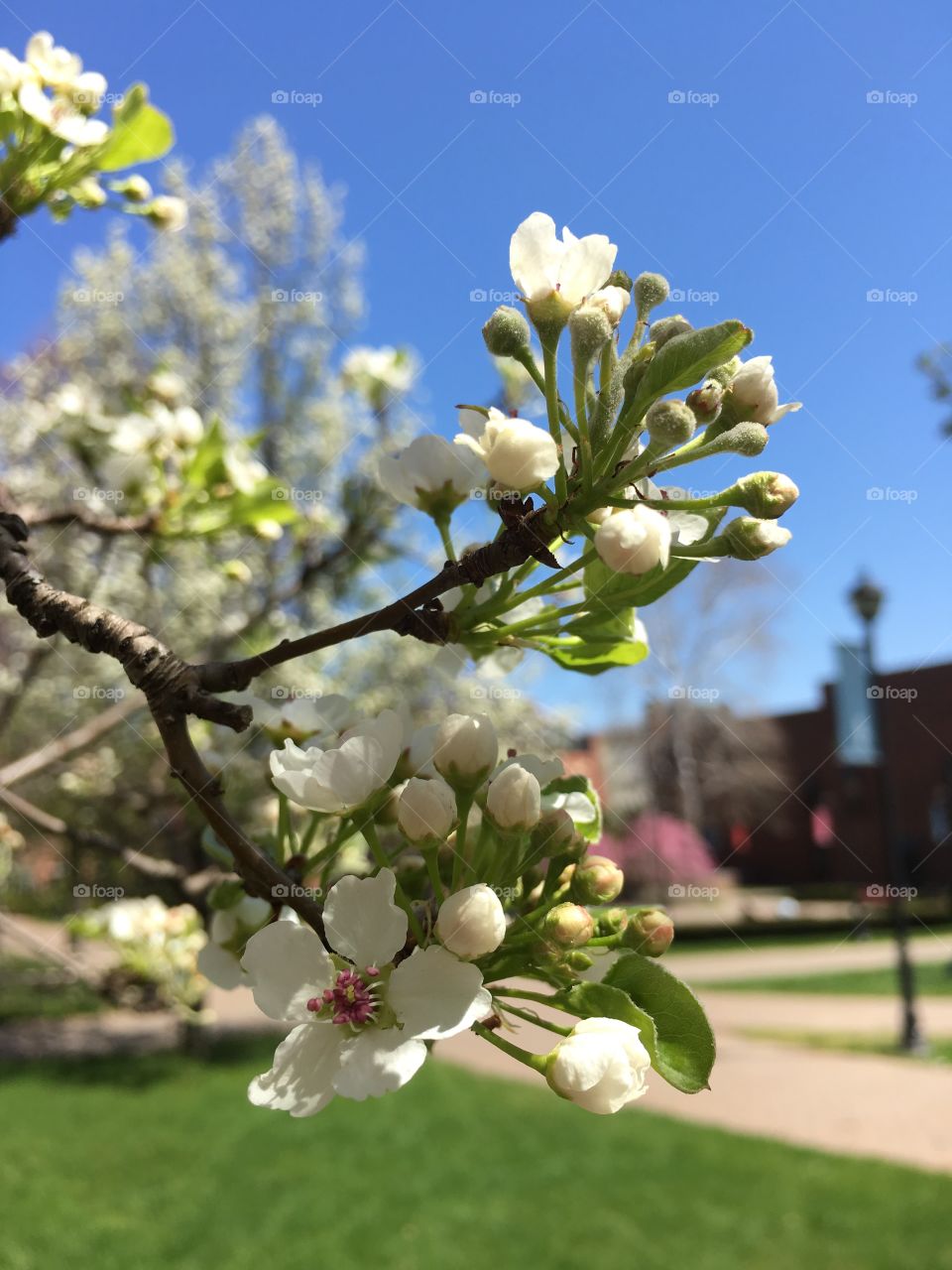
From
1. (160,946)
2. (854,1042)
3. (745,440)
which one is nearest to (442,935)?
(745,440)

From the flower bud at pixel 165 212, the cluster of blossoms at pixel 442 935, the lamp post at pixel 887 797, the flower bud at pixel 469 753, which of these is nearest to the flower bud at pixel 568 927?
the cluster of blossoms at pixel 442 935

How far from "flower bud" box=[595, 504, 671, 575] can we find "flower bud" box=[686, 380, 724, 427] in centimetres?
11

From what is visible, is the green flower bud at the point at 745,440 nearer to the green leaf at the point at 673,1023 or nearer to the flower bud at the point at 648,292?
the flower bud at the point at 648,292

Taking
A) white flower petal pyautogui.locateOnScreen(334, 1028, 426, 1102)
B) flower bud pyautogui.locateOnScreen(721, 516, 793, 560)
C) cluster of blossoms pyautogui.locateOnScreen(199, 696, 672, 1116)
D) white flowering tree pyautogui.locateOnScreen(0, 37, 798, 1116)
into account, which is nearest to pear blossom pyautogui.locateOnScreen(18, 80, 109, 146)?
white flowering tree pyautogui.locateOnScreen(0, 37, 798, 1116)

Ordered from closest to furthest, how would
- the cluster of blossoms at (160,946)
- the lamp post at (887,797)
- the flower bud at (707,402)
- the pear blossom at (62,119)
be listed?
the flower bud at (707,402), the pear blossom at (62,119), the cluster of blossoms at (160,946), the lamp post at (887,797)

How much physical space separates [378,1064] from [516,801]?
174mm

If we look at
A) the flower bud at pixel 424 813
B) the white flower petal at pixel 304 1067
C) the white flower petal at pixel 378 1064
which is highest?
the flower bud at pixel 424 813

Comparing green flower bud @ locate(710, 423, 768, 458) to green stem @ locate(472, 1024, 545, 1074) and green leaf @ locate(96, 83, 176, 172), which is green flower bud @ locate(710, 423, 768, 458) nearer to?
green stem @ locate(472, 1024, 545, 1074)

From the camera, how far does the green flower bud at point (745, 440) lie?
66 centimetres

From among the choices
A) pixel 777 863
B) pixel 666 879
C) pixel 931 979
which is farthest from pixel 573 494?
pixel 777 863

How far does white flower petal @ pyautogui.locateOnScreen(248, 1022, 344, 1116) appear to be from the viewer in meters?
0.63

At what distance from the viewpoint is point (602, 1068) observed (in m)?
0.58

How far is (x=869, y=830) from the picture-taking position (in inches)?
738

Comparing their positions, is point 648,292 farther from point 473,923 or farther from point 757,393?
point 473,923
